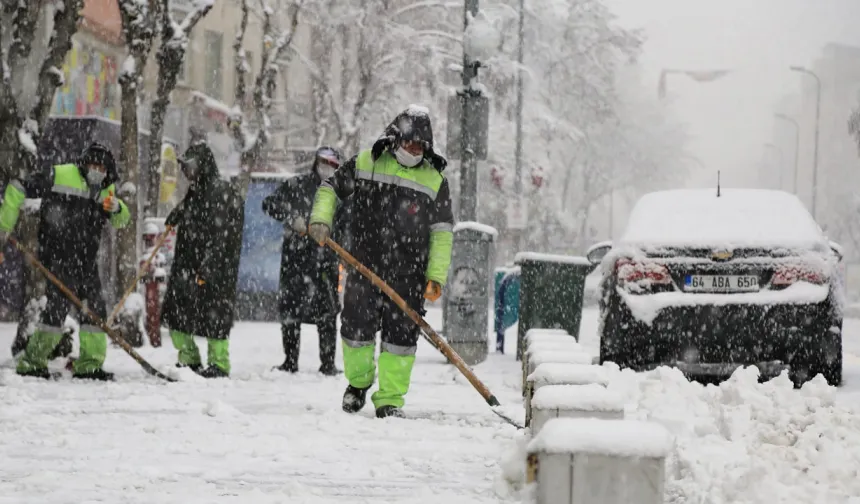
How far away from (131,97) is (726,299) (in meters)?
7.24

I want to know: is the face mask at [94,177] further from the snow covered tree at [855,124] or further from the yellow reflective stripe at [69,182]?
the snow covered tree at [855,124]

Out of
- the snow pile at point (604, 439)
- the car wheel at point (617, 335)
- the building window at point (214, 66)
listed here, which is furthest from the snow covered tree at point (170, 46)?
the building window at point (214, 66)

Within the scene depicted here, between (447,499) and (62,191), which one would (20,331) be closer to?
(62,191)

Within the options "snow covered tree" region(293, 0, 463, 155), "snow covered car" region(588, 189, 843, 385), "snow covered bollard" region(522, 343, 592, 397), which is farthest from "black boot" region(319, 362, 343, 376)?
"snow covered tree" region(293, 0, 463, 155)

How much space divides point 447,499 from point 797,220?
5168 mm

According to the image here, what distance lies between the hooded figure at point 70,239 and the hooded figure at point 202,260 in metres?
0.61

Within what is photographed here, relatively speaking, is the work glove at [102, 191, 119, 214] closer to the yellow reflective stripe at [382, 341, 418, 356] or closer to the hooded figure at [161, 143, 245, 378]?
the hooded figure at [161, 143, 245, 378]

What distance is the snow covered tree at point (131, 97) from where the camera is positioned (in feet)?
42.6

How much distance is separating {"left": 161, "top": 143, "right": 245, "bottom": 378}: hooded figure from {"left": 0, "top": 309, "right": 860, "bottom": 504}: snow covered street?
37.6 inches

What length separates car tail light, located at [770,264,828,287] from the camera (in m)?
8.60

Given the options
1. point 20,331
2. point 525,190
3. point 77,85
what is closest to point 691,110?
point 525,190

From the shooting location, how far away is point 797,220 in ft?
29.9

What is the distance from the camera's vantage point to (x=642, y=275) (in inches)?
344

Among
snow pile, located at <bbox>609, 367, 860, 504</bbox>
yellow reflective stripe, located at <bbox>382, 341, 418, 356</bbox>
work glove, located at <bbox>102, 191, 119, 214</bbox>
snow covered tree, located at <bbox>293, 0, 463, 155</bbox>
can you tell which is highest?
snow covered tree, located at <bbox>293, 0, 463, 155</bbox>
